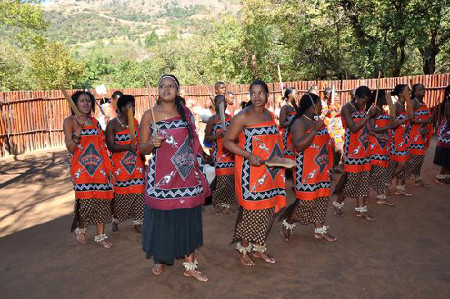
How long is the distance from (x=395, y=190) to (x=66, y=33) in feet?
374

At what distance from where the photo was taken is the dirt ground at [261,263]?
373cm

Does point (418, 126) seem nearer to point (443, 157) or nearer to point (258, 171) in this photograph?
point (443, 157)

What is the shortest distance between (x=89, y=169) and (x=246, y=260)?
2.19 meters

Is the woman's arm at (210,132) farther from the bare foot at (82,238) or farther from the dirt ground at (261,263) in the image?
the bare foot at (82,238)

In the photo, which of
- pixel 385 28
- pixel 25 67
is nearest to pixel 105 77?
pixel 25 67

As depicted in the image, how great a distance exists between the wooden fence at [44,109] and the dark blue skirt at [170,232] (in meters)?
9.83

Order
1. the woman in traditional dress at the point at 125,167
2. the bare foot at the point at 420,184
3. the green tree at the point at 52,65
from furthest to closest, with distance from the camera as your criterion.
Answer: the green tree at the point at 52,65, the bare foot at the point at 420,184, the woman in traditional dress at the point at 125,167

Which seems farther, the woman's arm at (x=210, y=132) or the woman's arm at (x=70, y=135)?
the woman's arm at (x=210, y=132)

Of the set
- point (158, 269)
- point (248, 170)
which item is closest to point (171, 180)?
point (248, 170)

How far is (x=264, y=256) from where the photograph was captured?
14.4 ft

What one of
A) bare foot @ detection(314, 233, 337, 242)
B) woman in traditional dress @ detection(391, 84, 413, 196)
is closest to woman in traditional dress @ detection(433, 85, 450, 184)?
woman in traditional dress @ detection(391, 84, 413, 196)

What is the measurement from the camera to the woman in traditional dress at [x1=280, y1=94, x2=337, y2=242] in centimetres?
449

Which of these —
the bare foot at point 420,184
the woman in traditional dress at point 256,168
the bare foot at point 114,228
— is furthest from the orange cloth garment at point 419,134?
the bare foot at point 114,228

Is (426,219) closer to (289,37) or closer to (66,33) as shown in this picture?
(289,37)
